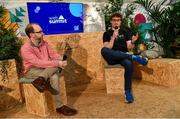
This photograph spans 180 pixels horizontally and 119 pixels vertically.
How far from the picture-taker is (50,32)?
7004 millimetres

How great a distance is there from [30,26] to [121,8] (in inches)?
130

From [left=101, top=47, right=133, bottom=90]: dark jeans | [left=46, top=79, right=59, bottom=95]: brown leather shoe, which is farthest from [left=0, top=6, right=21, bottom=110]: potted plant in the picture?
[left=101, top=47, right=133, bottom=90]: dark jeans

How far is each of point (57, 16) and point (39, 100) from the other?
2.41m

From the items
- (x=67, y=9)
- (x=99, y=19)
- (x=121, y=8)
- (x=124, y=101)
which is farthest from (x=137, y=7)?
(x=124, y=101)

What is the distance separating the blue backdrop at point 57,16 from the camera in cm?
681

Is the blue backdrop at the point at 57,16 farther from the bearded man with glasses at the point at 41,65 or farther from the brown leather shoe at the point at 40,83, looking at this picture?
the brown leather shoe at the point at 40,83

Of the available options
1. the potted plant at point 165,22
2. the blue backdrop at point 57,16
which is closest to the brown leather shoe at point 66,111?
the blue backdrop at point 57,16

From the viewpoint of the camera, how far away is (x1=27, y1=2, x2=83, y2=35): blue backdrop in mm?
6809

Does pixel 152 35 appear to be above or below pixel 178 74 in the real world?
above

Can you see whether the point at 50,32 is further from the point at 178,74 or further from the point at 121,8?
the point at 178,74

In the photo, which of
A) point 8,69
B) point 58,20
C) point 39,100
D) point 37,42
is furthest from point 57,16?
point 39,100

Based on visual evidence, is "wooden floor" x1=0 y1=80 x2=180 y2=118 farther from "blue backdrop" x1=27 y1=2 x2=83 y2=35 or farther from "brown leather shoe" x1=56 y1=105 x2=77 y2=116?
"blue backdrop" x1=27 y1=2 x2=83 y2=35

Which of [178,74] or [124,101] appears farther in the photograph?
[178,74]

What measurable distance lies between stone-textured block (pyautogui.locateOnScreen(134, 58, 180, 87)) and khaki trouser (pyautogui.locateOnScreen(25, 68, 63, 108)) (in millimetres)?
2291
